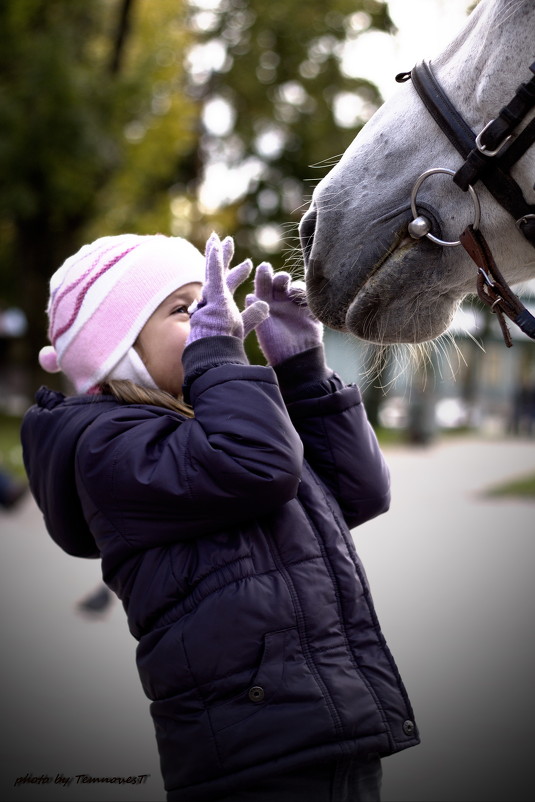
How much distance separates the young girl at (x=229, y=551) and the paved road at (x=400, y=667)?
1562 millimetres

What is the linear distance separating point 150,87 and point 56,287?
497 inches

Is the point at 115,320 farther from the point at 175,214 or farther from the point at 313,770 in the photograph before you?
the point at 175,214

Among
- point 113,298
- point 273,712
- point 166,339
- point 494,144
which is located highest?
point 494,144

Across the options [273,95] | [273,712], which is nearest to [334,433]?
[273,712]

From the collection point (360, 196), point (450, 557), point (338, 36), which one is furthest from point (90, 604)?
point (338, 36)

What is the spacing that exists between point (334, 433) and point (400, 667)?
2749 millimetres

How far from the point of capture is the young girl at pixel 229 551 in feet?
6.22

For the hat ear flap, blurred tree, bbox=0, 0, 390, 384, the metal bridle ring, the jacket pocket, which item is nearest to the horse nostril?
the metal bridle ring

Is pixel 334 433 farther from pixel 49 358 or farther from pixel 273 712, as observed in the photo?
pixel 49 358

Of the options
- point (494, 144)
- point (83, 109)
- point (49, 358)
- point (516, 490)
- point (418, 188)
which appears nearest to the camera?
point (494, 144)

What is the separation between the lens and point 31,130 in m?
13.3

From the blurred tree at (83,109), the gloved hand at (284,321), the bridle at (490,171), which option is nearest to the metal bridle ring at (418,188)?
the bridle at (490,171)

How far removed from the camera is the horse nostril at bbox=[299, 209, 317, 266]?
209cm

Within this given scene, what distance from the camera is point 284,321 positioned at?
2.30 metres
